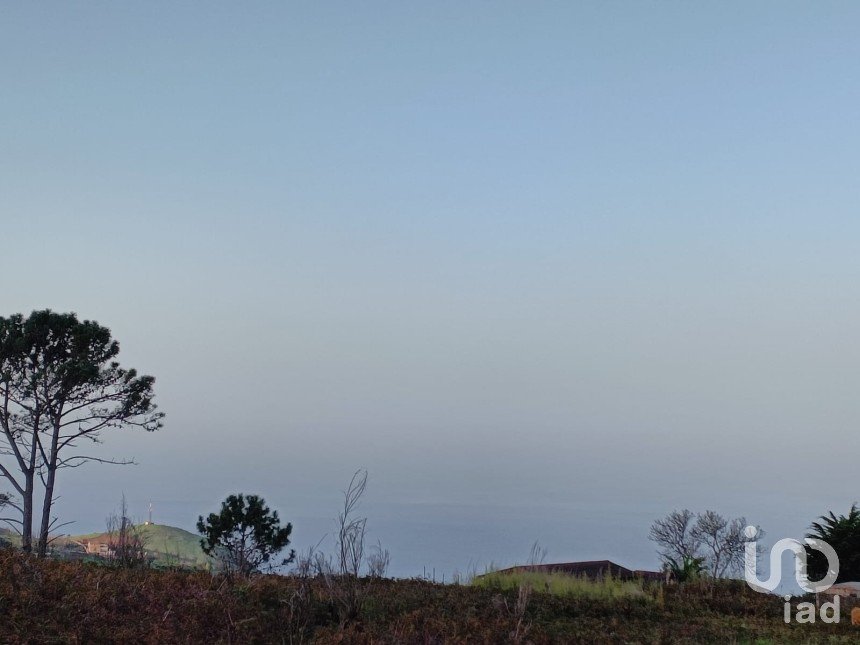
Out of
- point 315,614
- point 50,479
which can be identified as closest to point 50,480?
point 50,479

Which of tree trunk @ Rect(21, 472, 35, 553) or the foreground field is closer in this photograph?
the foreground field

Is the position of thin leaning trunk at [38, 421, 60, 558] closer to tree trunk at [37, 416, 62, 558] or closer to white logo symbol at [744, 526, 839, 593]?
tree trunk at [37, 416, 62, 558]

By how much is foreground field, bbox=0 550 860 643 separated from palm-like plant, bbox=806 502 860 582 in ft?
23.7

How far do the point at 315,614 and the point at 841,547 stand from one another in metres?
15.6

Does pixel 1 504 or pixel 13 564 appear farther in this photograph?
pixel 1 504

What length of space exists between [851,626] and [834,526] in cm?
982

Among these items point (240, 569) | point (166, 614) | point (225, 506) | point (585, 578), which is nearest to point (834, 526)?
point (585, 578)

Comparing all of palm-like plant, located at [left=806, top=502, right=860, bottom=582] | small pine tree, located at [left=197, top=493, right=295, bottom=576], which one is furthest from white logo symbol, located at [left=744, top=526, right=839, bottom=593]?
small pine tree, located at [left=197, top=493, right=295, bottom=576]

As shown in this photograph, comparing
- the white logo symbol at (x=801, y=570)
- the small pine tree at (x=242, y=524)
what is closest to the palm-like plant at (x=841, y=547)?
the white logo symbol at (x=801, y=570)

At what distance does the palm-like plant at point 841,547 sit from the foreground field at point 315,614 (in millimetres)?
7236

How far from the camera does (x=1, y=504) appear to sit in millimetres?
30484

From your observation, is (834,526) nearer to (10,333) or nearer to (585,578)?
(585,578)

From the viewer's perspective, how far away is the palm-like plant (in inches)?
841

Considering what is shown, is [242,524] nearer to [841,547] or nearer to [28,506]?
[28,506]
